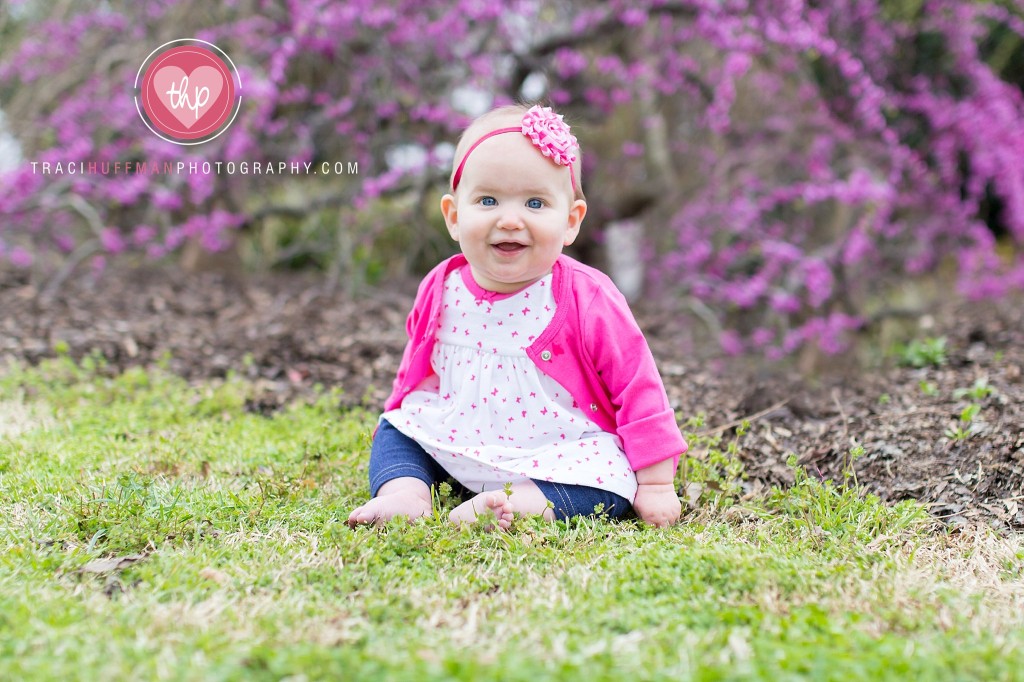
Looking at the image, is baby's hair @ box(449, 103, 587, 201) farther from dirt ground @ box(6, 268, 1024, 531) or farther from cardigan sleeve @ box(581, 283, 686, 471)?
dirt ground @ box(6, 268, 1024, 531)

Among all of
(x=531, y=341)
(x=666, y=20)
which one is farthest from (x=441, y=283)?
(x=666, y=20)

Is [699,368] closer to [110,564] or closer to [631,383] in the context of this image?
[631,383]

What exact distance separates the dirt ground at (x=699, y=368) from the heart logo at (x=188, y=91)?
3.95 ft

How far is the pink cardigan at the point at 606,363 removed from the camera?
252 centimetres

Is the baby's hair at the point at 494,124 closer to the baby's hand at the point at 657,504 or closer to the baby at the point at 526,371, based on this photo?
the baby at the point at 526,371

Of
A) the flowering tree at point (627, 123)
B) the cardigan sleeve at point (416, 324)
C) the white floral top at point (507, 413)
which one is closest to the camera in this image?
the white floral top at point (507, 413)

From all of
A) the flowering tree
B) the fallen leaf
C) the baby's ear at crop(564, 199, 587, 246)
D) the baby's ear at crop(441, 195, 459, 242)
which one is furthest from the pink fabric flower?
the flowering tree

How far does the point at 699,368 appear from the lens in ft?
15.0

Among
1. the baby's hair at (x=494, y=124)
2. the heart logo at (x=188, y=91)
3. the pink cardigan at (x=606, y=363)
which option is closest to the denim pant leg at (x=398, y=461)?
the pink cardigan at (x=606, y=363)

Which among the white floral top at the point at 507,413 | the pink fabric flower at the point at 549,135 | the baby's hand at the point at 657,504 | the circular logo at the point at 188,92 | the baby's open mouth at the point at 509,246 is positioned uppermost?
the circular logo at the point at 188,92

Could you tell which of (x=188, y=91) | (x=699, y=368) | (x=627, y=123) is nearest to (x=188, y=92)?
(x=188, y=91)

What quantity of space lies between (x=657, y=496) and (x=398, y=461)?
752 millimetres

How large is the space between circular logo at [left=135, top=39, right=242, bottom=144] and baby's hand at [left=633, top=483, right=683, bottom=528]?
4.24 meters

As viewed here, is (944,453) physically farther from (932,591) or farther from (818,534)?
(932,591)
